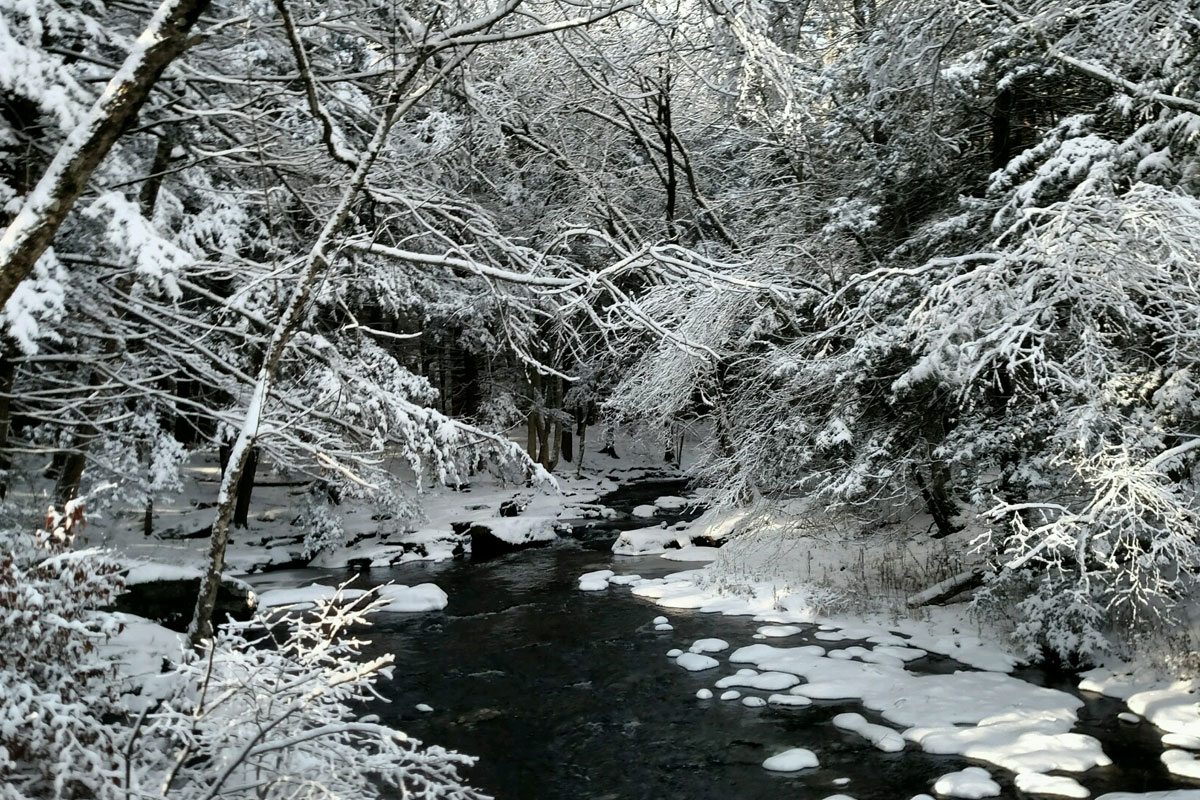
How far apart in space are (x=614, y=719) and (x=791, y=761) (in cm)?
189

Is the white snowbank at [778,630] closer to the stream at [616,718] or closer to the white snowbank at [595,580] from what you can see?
the stream at [616,718]

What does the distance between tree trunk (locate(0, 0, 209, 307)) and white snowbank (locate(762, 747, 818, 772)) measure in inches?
237

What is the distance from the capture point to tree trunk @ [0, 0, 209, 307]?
3111mm

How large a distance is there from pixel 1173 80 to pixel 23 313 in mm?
9567

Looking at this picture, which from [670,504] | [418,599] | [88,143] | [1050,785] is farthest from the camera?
[670,504]

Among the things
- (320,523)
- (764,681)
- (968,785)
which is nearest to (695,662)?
(764,681)

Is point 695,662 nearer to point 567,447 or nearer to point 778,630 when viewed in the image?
point 778,630

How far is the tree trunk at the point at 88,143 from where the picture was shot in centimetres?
311

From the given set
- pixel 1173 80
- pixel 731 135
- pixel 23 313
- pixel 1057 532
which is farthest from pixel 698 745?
pixel 731 135

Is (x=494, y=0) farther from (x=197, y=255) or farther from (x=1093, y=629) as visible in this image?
(x=1093, y=629)

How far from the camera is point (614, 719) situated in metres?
7.93

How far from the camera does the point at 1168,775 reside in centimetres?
600

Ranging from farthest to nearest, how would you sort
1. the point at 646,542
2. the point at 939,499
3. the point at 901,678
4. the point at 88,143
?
the point at 646,542
the point at 939,499
the point at 901,678
the point at 88,143

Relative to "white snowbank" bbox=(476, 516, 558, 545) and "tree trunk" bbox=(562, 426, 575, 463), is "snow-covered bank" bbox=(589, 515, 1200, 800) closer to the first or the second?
"white snowbank" bbox=(476, 516, 558, 545)
